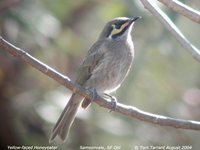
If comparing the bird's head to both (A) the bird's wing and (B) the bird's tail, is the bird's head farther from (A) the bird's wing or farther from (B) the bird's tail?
(B) the bird's tail

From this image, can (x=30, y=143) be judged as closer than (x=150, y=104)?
Yes

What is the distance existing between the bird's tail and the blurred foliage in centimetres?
126

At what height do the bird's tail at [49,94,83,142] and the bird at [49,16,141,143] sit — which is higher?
the bird at [49,16,141,143]

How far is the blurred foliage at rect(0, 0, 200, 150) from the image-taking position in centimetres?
662

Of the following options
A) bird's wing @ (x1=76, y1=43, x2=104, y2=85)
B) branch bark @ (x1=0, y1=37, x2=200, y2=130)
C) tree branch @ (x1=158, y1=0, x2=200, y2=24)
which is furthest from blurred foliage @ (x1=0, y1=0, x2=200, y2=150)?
tree branch @ (x1=158, y1=0, x2=200, y2=24)

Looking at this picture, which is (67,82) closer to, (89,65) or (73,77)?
(89,65)

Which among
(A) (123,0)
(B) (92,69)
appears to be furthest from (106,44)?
(A) (123,0)

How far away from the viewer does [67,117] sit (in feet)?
16.9

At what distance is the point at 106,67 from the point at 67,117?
1.70 ft

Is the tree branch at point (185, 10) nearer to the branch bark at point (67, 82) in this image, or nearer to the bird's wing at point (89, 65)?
the branch bark at point (67, 82)

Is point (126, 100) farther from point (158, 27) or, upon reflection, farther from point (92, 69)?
point (92, 69)

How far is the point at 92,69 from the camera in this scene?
5.19m

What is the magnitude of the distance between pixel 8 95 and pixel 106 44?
1822 mm

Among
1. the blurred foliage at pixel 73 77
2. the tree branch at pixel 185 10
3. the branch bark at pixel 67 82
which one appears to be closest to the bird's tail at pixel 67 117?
the branch bark at pixel 67 82
